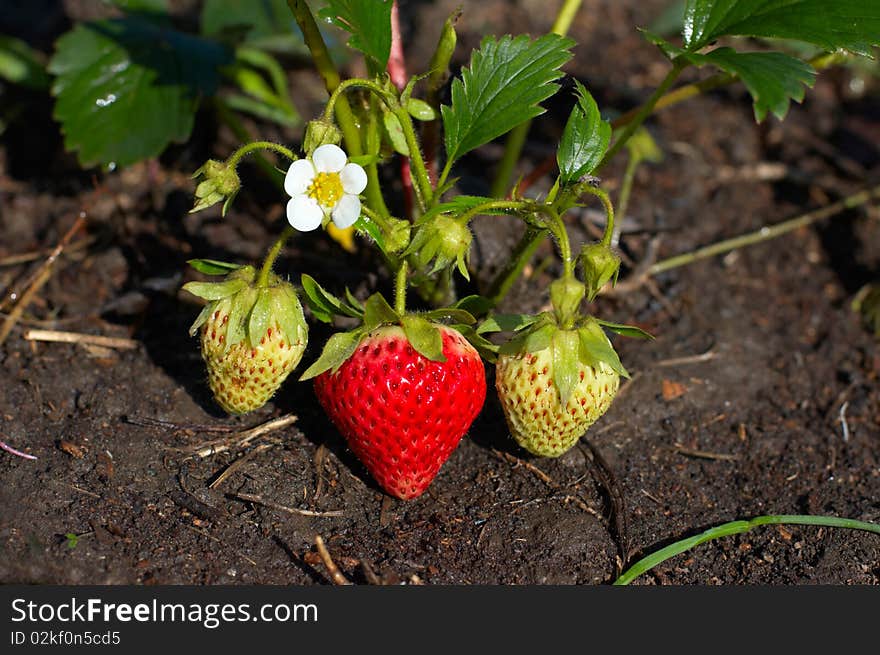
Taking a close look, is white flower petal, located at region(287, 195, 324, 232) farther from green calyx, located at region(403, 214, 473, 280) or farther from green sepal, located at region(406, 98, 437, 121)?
green sepal, located at region(406, 98, 437, 121)

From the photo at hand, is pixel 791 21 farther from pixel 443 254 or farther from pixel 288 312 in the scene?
pixel 288 312

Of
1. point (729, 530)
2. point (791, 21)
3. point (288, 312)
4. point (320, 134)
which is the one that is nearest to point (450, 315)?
point (288, 312)

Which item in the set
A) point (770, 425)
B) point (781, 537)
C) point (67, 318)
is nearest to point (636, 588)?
point (781, 537)

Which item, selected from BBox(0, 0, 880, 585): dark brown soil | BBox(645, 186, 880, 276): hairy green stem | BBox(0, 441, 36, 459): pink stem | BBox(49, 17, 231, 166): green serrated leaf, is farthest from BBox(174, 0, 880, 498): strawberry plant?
BBox(645, 186, 880, 276): hairy green stem

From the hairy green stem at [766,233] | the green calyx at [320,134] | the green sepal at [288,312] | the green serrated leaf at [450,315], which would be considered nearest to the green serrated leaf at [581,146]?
the green serrated leaf at [450,315]

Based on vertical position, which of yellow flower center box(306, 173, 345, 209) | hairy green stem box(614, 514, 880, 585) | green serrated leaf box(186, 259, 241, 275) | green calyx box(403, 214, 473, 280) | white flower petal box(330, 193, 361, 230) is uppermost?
yellow flower center box(306, 173, 345, 209)

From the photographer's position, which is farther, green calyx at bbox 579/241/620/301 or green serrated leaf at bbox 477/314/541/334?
green serrated leaf at bbox 477/314/541/334

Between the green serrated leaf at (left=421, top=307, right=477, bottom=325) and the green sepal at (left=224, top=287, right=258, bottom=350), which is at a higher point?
the green sepal at (left=224, top=287, right=258, bottom=350)
